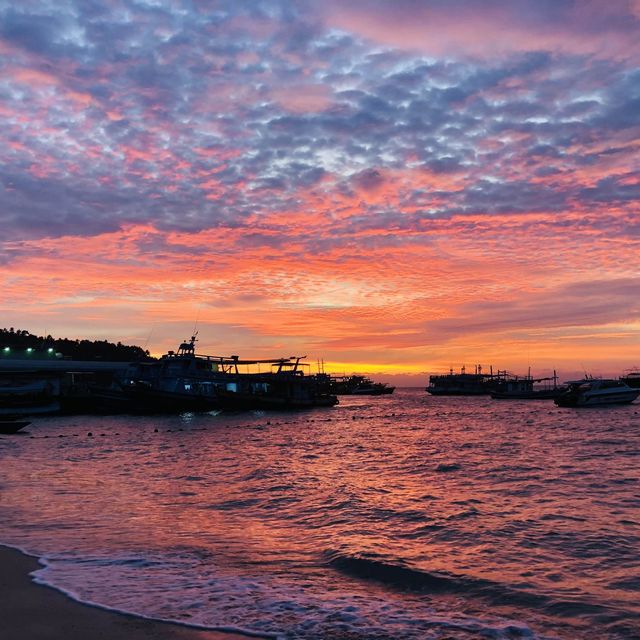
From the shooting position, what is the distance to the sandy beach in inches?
288

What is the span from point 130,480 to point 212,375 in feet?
209

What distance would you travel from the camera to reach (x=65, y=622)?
778 centimetres

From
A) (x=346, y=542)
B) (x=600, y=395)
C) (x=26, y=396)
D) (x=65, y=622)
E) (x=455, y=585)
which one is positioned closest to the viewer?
(x=65, y=622)

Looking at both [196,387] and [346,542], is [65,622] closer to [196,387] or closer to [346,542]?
[346,542]

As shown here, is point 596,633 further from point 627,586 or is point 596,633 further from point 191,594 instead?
point 191,594

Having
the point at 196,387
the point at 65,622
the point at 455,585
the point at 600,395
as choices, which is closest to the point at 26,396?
the point at 196,387

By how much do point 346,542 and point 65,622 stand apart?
23.4ft

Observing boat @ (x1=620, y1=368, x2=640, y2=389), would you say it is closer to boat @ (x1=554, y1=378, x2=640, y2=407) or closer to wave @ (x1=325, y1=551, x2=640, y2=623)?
boat @ (x1=554, y1=378, x2=640, y2=407)

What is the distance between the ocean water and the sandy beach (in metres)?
0.34

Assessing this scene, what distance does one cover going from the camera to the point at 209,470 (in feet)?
92.4

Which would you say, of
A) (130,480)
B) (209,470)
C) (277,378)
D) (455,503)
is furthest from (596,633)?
(277,378)

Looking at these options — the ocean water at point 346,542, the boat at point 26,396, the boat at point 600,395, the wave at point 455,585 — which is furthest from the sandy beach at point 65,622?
the boat at point 600,395

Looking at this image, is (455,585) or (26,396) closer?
(455,585)

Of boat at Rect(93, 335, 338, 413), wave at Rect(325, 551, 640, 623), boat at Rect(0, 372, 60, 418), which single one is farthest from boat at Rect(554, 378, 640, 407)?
wave at Rect(325, 551, 640, 623)
